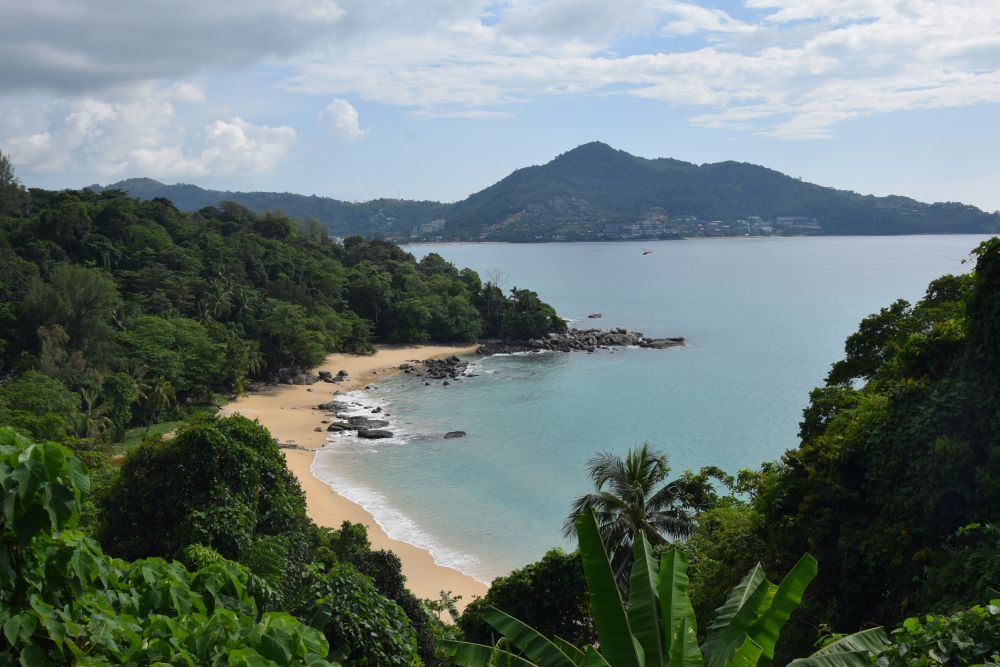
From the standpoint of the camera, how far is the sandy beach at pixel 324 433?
20781 mm

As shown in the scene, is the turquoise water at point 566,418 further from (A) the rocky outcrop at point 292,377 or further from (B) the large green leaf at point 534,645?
(B) the large green leaf at point 534,645

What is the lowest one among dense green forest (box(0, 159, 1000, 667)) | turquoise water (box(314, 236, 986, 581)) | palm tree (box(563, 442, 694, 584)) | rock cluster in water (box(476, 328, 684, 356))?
turquoise water (box(314, 236, 986, 581))

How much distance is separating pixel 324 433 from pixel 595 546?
3232 centimetres

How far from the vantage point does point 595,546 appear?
497 centimetres

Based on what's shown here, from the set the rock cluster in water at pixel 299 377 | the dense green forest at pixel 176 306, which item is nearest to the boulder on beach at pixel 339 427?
the dense green forest at pixel 176 306

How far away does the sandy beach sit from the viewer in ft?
68.2

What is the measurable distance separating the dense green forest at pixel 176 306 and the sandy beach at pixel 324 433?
2003 millimetres

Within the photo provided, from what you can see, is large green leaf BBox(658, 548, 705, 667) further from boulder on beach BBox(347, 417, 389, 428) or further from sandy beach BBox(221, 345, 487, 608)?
boulder on beach BBox(347, 417, 389, 428)

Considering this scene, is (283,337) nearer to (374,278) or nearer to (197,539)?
(374,278)

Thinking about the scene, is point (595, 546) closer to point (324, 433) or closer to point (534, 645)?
point (534, 645)

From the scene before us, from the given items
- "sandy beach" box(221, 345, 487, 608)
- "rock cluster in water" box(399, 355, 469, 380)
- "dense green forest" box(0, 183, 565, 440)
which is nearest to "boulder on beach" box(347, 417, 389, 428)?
"sandy beach" box(221, 345, 487, 608)

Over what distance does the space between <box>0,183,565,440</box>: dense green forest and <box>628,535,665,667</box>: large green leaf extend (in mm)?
23791

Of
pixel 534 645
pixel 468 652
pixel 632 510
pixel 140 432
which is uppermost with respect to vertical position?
pixel 534 645

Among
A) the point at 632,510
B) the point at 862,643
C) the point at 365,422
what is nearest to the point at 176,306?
the point at 365,422
